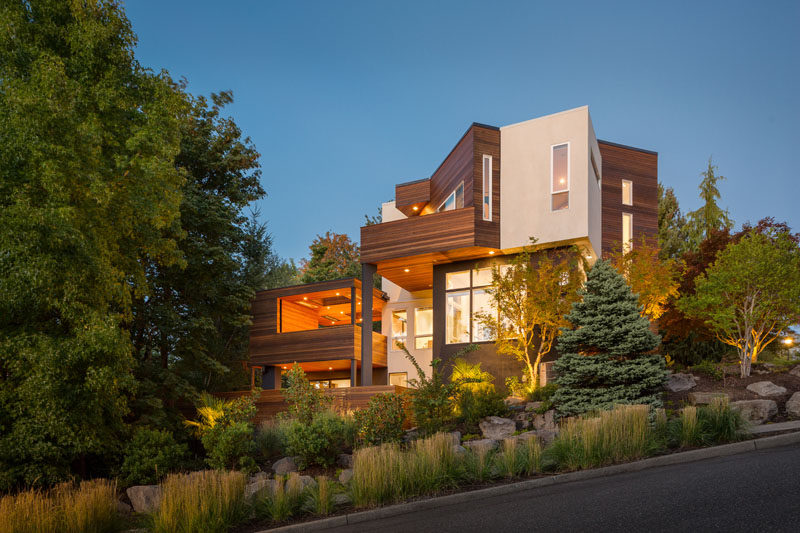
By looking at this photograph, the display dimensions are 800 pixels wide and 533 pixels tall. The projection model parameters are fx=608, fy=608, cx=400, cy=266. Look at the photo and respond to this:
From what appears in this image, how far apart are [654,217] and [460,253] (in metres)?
9.15

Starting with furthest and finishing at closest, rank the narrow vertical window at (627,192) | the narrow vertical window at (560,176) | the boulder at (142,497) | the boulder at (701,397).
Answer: the narrow vertical window at (627,192) < the narrow vertical window at (560,176) < the boulder at (701,397) < the boulder at (142,497)

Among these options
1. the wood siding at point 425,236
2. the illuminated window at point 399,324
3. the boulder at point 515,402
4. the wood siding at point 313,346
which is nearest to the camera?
the boulder at point 515,402

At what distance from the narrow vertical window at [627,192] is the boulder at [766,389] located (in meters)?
11.3

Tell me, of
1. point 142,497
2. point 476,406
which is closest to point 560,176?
point 476,406

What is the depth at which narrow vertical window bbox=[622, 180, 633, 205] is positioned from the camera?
71.9 ft

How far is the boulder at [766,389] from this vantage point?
11.1m

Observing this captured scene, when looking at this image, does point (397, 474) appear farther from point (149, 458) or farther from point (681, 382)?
point (681, 382)

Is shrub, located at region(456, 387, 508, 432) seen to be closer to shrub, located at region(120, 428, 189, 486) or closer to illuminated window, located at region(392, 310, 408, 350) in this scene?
shrub, located at region(120, 428, 189, 486)

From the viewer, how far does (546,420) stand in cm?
1223

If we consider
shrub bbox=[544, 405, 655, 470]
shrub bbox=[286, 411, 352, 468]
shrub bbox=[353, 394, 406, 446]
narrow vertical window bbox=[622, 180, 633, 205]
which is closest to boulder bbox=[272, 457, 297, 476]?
shrub bbox=[286, 411, 352, 468]

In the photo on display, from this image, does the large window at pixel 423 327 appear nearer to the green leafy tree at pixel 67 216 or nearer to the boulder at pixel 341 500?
the green leafy tree at pixel 67 216

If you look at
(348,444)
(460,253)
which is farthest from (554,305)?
(348,444)

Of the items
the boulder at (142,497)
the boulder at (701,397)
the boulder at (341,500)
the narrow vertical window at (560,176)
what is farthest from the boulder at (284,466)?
the narrow vertical window at (560,176)

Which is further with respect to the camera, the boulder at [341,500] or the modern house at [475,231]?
the modern house at [475,231]
